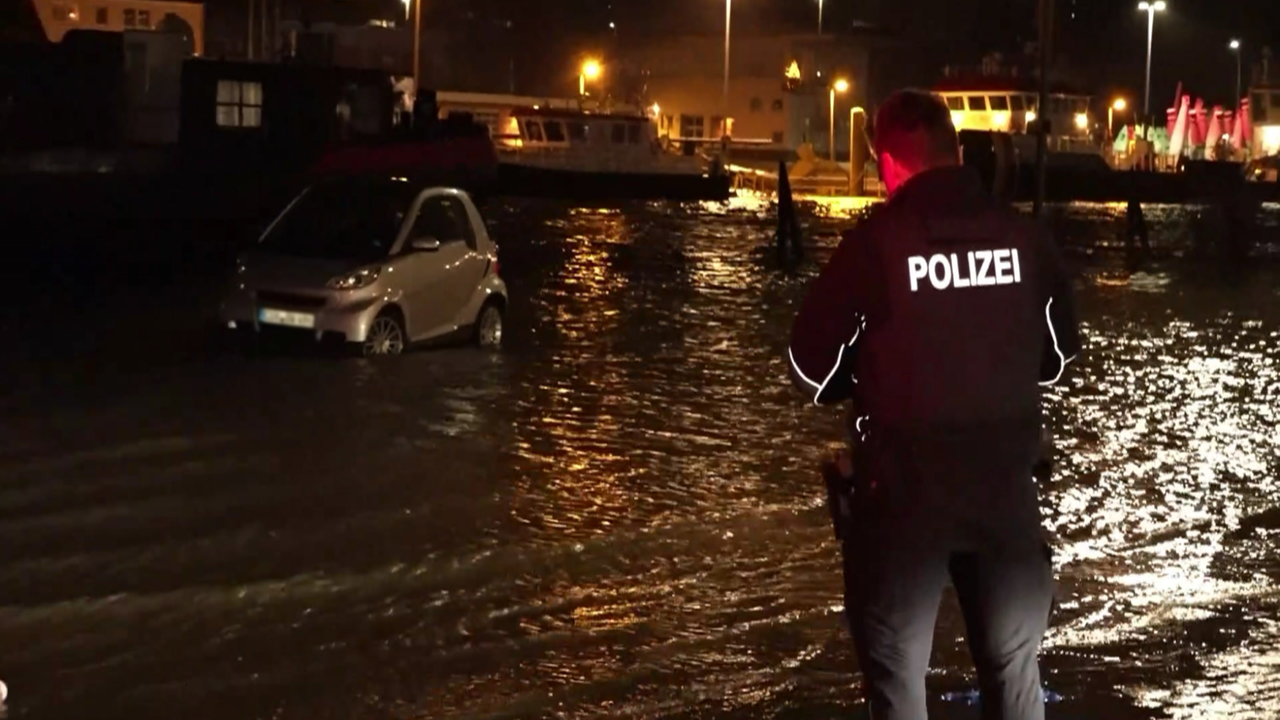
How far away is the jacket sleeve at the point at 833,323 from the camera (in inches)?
171

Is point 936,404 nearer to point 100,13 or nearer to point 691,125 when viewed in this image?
point 100,13

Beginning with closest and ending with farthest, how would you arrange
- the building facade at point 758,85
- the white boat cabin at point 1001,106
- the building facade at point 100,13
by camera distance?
1. the white boat cabin at point 1001,106
2. the building facade at point 100,13
3. the building facade at point 758,85

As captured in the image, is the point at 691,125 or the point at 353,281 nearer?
the point at 353,281

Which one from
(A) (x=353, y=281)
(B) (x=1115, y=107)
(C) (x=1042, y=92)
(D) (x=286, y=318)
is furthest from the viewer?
(B) (x=1115, y=107)

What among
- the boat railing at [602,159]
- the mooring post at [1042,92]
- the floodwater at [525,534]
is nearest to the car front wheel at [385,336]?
the floodwater at [525,534]

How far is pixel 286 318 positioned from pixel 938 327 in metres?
11.9

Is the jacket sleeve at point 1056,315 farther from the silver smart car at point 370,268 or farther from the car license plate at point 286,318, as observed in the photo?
the car license plate at point 286,318

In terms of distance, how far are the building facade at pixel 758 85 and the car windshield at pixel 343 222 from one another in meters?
79.3

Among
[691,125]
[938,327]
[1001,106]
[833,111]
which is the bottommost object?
[938,327]

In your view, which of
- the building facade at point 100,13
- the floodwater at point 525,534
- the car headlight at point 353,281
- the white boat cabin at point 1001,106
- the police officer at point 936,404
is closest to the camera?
the police officer at point 936,404

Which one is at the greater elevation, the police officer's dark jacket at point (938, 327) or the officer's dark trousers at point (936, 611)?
the police officer's dark jacket at point (938, 327)

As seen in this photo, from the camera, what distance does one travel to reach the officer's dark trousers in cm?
431

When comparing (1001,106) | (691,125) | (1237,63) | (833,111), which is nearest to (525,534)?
(1001,106)

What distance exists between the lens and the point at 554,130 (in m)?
64.5
